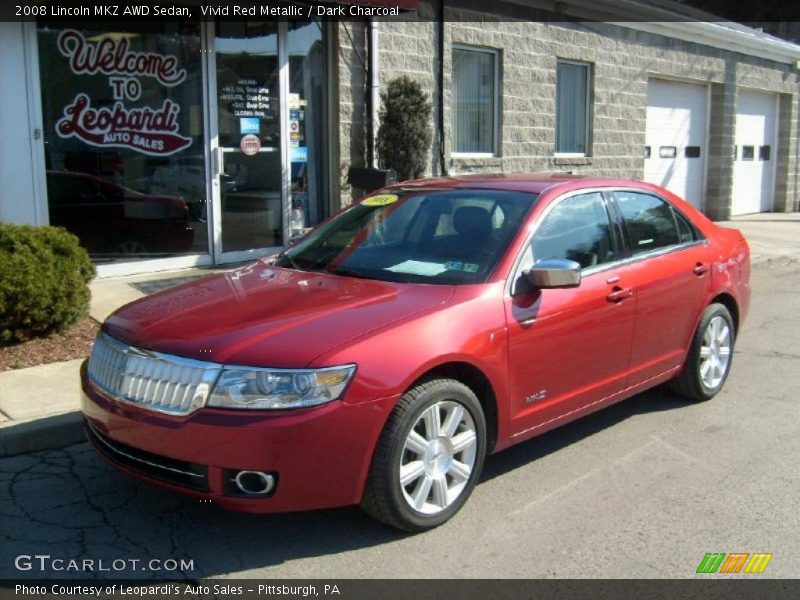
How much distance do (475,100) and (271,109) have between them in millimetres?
3745

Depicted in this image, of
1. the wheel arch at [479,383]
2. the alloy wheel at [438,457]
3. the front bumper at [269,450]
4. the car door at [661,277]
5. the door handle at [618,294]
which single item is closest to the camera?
the front bumper at [269,450]

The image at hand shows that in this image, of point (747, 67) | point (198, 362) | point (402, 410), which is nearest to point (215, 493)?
point (198, 362)

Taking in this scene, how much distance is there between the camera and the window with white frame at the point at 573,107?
14.0 meters

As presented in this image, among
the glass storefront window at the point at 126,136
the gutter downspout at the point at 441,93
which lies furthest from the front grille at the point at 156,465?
the gutter downspout at the point at 441,93

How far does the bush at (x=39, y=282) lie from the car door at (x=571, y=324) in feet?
12.7

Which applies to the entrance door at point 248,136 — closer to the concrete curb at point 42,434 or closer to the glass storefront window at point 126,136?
the glass storefront window at point 126,136

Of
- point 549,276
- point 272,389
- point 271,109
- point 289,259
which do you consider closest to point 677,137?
point 271,109

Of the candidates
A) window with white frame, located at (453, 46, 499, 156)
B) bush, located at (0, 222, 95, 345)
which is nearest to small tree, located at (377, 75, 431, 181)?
window with white frame, located at (453, 46, 499, 156)

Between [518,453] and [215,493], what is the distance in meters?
2.06

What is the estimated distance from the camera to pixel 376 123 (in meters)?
10.7

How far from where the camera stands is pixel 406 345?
12.3 ft

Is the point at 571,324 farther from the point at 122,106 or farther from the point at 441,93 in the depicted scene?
the point at 441,93

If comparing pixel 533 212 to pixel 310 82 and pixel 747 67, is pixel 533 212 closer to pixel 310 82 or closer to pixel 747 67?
pixel 310 82

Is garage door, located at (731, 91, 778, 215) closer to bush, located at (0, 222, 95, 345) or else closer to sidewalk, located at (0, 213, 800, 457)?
sidewalk, located at (0, 213, 800, 457)
